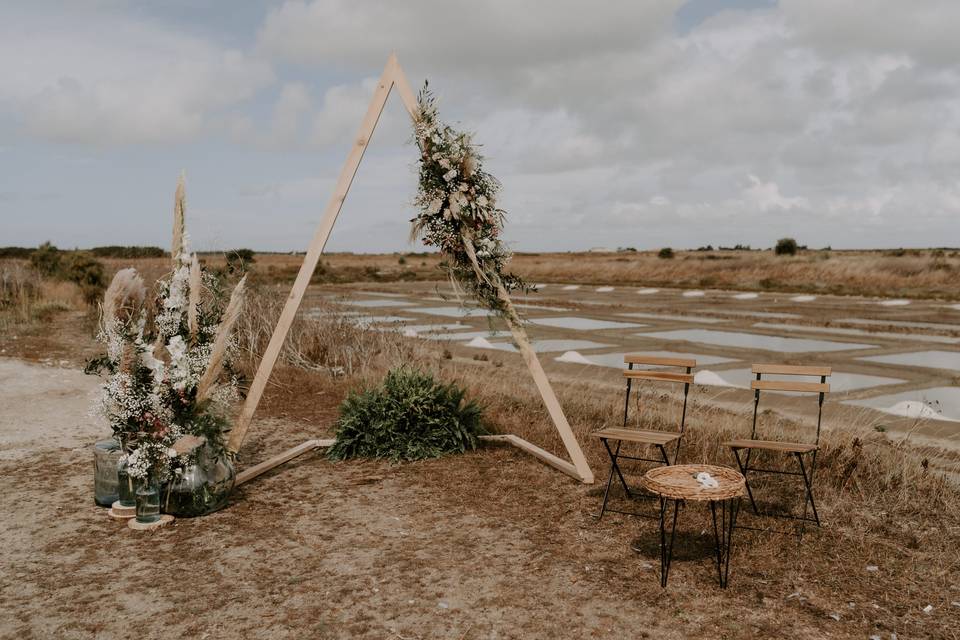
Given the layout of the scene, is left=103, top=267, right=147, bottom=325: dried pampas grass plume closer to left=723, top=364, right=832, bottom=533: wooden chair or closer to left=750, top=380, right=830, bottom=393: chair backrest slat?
left=723, top=364, right=832, bottom=533: wooden chair

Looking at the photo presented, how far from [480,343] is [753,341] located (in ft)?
20.5

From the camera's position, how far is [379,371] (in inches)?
446

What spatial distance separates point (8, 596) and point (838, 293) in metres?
34.3

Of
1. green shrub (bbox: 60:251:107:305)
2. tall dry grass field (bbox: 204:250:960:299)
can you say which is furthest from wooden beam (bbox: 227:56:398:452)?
tall dry grass field (bbox: 204:250:960:299)

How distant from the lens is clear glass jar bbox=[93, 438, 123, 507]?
571 centimetres

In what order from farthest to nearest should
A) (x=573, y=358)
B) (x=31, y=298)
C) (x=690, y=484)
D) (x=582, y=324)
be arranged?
(x=31, y=298), (x=582, y=324), (x=573, y=358), (x=690, y=484)

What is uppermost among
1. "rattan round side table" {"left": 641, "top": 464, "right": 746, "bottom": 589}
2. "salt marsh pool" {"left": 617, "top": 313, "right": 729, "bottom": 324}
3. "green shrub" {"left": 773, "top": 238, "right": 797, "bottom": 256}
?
"green shrub" {"left": 773, "top": 238, "right": 797, "bottom": 256}

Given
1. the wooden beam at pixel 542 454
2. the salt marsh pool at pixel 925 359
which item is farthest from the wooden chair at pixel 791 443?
the salt marsh pool at pixel 925 359

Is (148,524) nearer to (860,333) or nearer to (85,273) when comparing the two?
(860,333)

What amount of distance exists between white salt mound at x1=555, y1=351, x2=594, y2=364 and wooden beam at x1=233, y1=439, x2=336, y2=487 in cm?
756

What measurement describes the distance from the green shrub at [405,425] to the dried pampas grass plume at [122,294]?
260cm

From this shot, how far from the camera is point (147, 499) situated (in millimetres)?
5414

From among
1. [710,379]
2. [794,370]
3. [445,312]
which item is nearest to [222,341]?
[794,370]

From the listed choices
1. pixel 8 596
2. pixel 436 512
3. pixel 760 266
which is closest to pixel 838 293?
pixel 760 266
